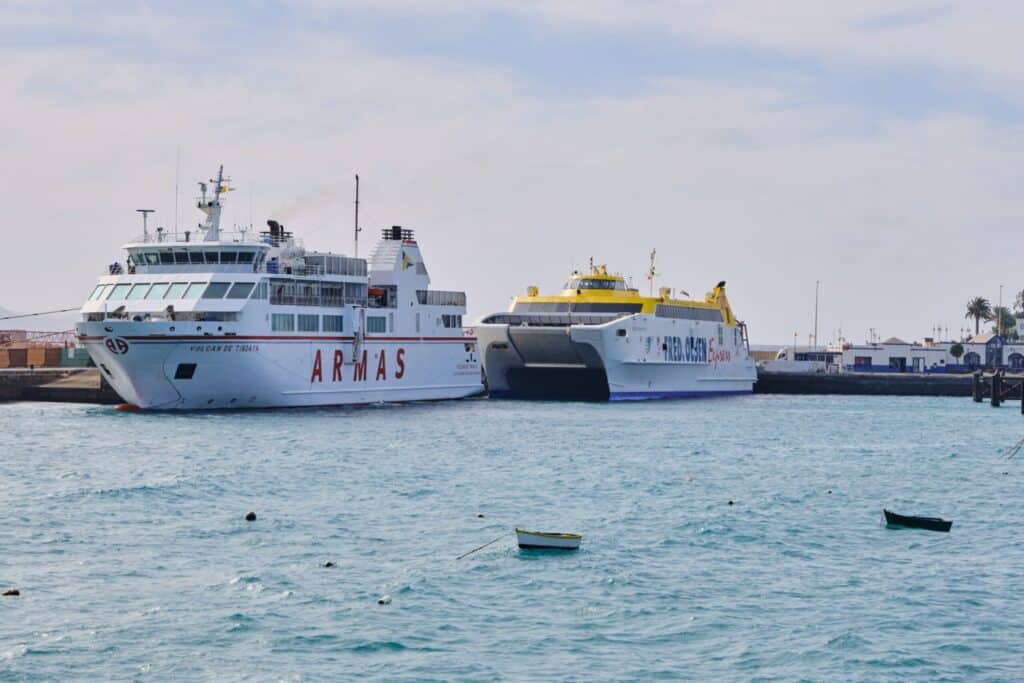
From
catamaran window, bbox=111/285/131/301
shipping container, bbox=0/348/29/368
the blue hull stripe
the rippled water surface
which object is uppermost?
catamaran window, bbox=111/285/131/301

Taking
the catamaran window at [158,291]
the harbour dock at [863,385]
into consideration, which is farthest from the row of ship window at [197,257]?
the harbour dock at [863,385]

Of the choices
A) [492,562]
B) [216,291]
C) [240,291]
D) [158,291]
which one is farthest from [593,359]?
[492,562]

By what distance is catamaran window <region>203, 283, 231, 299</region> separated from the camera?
62.6 m

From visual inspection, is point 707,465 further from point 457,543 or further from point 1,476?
point 1,476

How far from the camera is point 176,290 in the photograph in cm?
6278

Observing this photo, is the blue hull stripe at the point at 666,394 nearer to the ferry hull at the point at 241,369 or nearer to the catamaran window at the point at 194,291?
the ferry hull at the point at 241,369

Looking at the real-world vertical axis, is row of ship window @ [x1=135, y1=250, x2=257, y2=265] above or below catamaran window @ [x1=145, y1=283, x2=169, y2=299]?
above

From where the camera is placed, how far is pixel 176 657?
1992 centimetres

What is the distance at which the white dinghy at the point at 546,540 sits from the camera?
2822cm

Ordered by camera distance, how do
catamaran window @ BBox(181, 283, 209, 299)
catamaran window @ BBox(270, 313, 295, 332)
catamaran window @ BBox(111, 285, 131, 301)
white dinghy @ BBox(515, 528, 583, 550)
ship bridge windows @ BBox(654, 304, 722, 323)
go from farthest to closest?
1. ship bridge windows @ BBox(654, 304, 722, 323)
2. catamaran window @ BBox(270, 313, 295, 332)
3. catamaran window @ BBox(111, 285, 131, 301)
4. catamaran window @ BBox(181, 283, 209, 299)
5. white dinghy @ BBox(515, 528, 583, 550)

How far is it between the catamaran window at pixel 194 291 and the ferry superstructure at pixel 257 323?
0.09m

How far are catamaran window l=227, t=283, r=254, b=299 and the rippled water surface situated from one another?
39.5 feet

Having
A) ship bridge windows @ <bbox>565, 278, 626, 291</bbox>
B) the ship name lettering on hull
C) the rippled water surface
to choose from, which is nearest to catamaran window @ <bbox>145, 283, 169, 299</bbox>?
the ship name lettering on hull

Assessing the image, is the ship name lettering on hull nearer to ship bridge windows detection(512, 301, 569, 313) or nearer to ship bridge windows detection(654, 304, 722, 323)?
ship bridge windows detection(512, 301, 569, 313)
